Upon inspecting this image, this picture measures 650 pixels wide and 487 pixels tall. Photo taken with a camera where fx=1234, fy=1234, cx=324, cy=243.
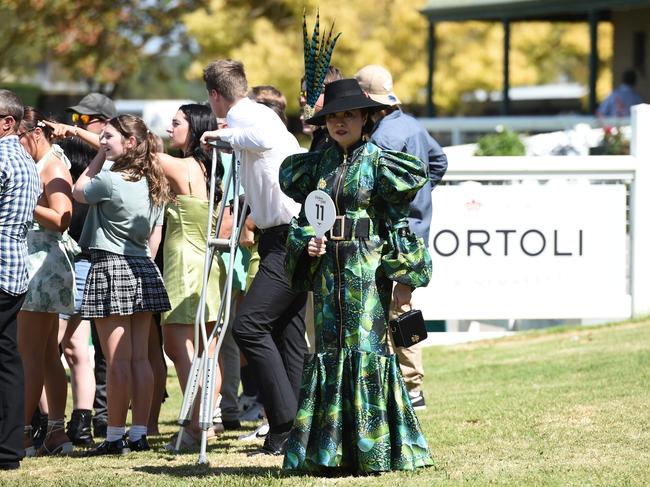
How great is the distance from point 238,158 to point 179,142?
97 centimetres

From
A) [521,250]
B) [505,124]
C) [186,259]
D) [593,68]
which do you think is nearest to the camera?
[186,259]

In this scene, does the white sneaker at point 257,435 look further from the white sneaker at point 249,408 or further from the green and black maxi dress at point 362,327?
the green and black maxi dress at point 362,327

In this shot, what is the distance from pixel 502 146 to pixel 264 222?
9.32 meters

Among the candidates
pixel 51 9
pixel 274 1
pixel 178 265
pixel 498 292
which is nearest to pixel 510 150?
pixel 498 292

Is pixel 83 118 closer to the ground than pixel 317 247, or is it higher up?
higher up

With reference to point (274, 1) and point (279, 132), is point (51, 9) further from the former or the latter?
point (279, 132)

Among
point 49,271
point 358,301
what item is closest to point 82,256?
point 49,271

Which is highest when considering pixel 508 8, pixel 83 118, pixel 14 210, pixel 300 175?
pixel 508 8

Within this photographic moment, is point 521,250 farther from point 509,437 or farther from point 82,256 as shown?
point 82,256

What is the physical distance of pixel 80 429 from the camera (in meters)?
8.12

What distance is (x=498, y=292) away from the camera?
37.6ft

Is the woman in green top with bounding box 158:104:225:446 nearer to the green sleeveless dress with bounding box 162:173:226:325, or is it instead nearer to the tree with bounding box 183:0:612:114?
the green sleeveless dress with bounding box 162:173:226:325

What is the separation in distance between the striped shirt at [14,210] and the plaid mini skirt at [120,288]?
21.2 inches

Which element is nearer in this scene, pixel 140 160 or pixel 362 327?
pixel 362 327
